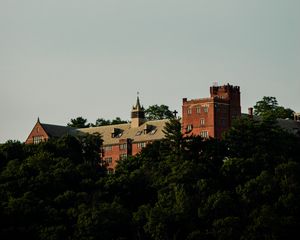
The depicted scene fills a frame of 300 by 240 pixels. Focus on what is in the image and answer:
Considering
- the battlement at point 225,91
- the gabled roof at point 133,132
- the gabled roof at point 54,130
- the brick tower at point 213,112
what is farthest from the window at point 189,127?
the gabled roof at point 54,130

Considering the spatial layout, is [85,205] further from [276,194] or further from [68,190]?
[276,194]

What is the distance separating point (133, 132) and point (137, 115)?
320cm

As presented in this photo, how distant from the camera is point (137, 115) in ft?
534

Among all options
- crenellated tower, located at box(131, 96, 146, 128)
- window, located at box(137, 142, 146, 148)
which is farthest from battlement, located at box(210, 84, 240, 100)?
crenellated tower, located at box(131, 96, 146, 128)

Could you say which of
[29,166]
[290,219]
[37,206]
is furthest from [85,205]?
[290,219]

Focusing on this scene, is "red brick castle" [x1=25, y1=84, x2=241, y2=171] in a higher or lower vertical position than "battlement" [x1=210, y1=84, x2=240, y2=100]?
lower

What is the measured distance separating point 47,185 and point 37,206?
6.15m

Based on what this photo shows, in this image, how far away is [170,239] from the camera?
110062 mm

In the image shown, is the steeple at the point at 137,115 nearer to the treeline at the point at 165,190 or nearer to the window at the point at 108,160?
the window at the point at 108,160

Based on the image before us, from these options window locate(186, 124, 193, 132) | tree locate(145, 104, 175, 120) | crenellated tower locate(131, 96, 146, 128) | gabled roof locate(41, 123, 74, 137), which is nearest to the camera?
window locate(186, 124, 193, 132)

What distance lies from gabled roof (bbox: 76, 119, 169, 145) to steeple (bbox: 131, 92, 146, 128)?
0.96m

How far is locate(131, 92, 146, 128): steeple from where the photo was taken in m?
162

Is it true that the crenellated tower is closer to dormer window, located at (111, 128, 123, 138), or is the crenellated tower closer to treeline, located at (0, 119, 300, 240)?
dormer window, located at (111, 128, 123, 138)

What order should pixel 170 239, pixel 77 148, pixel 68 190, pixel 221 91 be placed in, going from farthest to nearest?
pixel 221 91 < pixel 77 148 < pixel 68 190 < pixel 170 239
